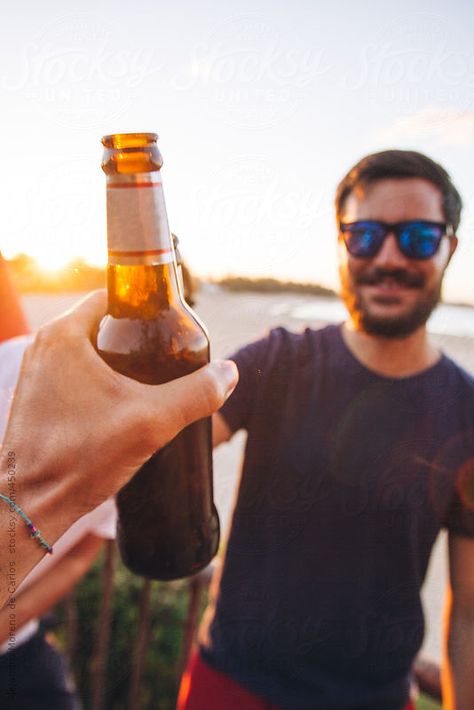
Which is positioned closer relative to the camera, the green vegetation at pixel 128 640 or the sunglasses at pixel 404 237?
the sunglasses at pixel 404 237

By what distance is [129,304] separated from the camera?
116cm

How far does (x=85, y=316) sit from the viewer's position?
3.12 feet

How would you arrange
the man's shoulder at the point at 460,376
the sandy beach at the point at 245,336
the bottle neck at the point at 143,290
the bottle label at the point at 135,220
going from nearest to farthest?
1. the bottle label at the point at 135,220
2. the bottle neck at the point at 143,290
3. the man's shoulder at the point at 460,376
4. the sandy beach at the point at 245,336

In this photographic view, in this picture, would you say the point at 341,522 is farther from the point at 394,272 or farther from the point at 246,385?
the point at 394,272

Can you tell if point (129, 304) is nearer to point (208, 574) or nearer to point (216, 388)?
point (216, 388)

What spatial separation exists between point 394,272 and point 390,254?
82 millimetres

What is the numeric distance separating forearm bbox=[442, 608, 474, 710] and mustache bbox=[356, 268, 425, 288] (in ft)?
4.28

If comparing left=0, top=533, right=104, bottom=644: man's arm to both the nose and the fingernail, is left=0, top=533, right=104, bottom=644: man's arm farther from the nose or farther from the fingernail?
the nose

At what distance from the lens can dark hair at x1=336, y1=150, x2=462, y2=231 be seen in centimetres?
208

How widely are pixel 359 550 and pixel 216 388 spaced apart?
1.20m

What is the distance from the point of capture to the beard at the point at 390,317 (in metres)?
2.03

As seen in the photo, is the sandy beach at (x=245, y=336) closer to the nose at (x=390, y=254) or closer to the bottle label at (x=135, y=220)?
the nose at (x=390, y=254)

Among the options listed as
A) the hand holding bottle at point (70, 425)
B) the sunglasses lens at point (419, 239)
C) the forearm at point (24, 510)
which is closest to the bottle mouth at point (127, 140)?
the hand holding bottle at point (70, 425)

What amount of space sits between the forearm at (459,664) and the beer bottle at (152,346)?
1210 millimetres
